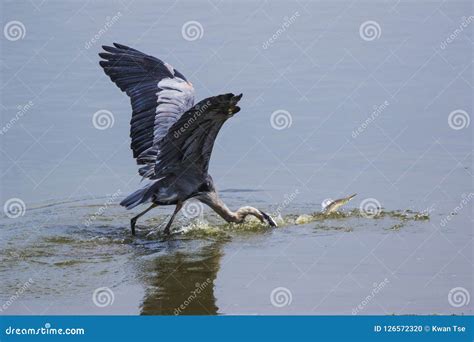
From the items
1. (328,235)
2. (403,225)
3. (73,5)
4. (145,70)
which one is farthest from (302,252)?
(73,5)

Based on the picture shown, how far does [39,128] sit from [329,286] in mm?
6435

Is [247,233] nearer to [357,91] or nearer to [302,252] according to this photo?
[302,252]

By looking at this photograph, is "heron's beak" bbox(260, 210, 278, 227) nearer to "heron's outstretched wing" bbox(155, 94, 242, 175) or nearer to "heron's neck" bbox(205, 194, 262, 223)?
"heron's neck" bbox(205, 194, 262, 223)

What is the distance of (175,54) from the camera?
1839cm
